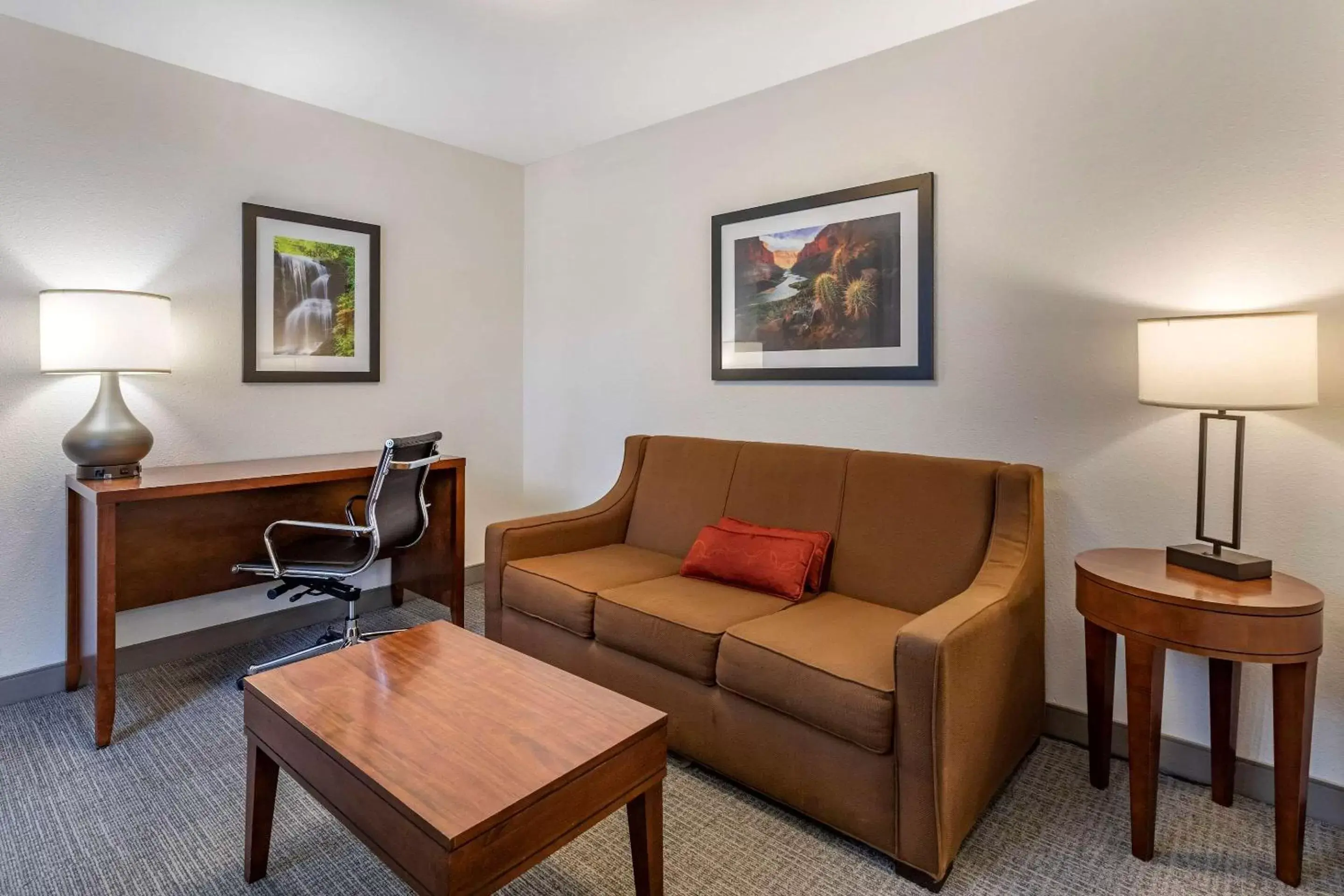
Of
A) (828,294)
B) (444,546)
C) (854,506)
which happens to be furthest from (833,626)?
(444,546)

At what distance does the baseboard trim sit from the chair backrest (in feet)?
7.89

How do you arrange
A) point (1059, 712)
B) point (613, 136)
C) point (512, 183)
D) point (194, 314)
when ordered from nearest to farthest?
point (1059, 712) → point (194, 314) → point (613, 136) → point (512, 183)

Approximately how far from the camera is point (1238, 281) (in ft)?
6.57

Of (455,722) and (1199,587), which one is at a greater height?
(1199,587)

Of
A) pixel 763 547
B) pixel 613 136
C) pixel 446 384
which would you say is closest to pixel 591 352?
pixel 446 384

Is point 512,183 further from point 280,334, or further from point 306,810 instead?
point 306,810

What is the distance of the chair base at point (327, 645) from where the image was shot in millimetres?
2759

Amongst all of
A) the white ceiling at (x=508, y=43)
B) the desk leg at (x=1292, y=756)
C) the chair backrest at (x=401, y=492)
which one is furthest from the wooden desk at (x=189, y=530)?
the desk leg at (x=1292, y=756)

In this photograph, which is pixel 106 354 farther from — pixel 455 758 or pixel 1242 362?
pixel 1242 362

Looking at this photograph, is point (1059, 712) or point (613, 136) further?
point (613, 136)

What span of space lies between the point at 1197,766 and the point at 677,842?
1.56 metres

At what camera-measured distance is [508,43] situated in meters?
2.65

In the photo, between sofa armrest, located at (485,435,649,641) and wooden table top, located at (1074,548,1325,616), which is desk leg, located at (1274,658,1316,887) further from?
sofa armrest, located at (485,435,649,641)

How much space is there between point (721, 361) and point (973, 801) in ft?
6.44
